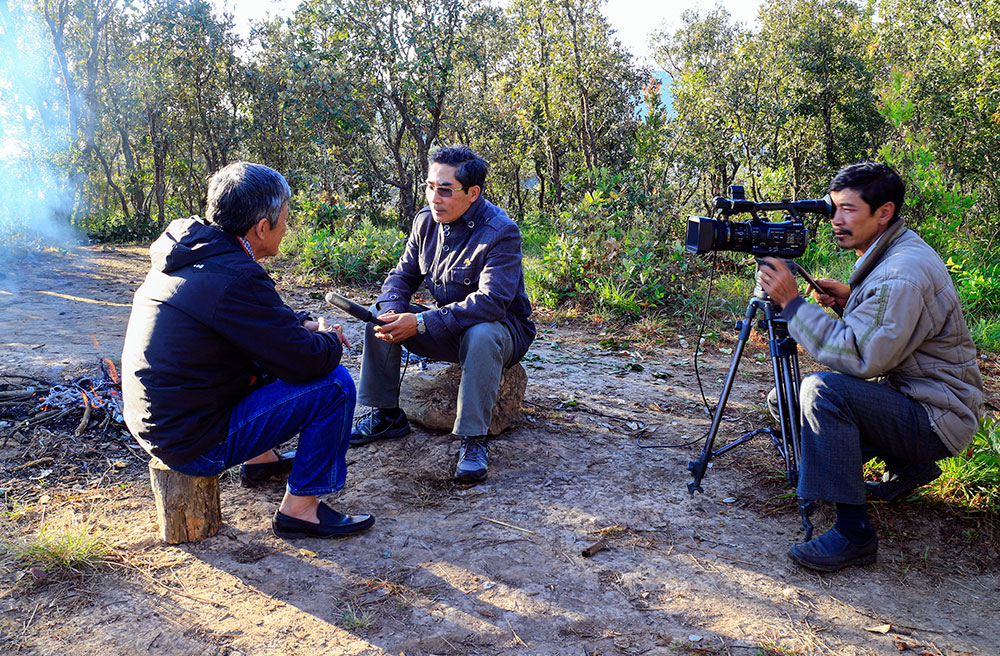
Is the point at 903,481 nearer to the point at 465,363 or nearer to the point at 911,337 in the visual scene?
the point at 911,337

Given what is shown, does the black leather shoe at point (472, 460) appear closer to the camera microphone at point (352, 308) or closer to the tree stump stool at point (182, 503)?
the camera microphone at point (352, 308)

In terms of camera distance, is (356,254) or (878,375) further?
(356,254)

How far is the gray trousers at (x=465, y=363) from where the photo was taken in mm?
3475

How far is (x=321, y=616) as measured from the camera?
2379mm

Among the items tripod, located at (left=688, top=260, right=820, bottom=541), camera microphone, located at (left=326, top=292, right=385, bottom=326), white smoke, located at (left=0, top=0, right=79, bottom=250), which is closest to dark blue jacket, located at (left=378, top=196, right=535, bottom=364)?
camera microphone, located at (left=326, top=292, right=385, bottom=326)

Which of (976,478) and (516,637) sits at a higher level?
(976,478)

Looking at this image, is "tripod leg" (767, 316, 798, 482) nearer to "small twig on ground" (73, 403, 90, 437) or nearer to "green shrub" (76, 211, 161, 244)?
"small twig on ground" (73, 403, 90, 437)

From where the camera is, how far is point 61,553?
2.59m

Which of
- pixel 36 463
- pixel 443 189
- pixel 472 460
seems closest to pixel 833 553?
pixel 472 460

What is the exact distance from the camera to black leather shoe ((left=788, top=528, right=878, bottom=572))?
8.73 feet

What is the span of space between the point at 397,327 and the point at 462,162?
95 centimetres

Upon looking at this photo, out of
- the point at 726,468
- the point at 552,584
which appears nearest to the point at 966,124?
the point at 726,468

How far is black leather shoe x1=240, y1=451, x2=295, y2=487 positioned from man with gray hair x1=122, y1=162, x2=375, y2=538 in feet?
1.93

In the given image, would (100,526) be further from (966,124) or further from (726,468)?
(966,124)
